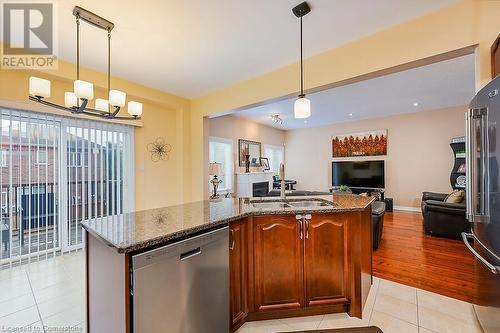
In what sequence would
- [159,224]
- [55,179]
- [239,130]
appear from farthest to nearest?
[239,130]
[55,179]
[159,224]

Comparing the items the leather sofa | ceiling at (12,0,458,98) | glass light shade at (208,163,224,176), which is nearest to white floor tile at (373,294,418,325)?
the leather sofa

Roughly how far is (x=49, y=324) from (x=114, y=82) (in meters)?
3.04

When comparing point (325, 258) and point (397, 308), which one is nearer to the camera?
point (325, 258)

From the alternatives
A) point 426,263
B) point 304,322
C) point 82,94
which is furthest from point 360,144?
point 82,94

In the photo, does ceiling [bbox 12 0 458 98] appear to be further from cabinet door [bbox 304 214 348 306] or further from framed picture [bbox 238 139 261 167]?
framed picture [bbox 238 139 261 167]

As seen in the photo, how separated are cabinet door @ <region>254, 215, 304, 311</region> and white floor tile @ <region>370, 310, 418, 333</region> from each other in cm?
65

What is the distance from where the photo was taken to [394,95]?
4801 mm

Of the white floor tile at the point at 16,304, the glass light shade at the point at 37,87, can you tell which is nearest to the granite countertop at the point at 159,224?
the glass light shade at the point at 37,87

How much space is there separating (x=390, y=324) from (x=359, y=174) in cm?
584

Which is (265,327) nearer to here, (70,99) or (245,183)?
(70,99)

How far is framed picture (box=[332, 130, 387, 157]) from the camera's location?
692 cm

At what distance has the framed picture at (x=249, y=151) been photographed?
6695 millimetres

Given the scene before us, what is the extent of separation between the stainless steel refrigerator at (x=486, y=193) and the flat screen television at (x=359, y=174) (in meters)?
5.55

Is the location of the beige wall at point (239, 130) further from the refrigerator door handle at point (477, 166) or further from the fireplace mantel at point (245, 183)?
the refrigerator door handle at point (477, 166)
